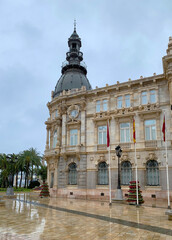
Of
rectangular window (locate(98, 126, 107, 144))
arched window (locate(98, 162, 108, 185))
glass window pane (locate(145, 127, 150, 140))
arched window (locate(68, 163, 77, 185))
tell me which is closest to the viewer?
glass window pane (locate(145, 127, 150, 140))

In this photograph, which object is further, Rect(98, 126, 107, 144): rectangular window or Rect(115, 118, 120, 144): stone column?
Rect(98, 126, 107, 144): rectangular window

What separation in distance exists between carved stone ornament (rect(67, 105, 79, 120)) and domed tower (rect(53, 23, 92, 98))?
508cm

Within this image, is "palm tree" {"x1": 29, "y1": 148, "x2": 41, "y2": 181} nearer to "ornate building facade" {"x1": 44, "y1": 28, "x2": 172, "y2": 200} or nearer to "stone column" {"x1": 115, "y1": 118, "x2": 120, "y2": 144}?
"ornate building facade" {"x1": 44, "y1": 28, "x2": 172, "y2": 200}

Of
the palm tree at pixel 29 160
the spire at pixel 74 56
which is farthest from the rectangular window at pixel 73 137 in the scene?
the palm tree at pixel 29 160

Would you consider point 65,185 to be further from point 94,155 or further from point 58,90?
point 58,90

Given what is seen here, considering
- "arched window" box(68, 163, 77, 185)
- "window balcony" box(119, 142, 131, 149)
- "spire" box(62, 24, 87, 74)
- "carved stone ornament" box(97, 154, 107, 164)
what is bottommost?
"arched window" box(68, 163, 77, 185)

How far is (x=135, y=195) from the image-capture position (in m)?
20.0

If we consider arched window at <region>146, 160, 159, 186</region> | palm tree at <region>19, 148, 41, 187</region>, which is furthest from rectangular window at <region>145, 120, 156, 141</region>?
palm tree at <region>19, 148, 41, 187</region>

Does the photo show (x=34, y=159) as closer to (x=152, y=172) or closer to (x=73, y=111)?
(x=73, y=111)

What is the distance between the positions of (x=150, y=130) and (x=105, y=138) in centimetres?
604

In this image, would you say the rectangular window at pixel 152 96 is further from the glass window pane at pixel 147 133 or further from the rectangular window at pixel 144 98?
the glass window pane at pixel 147 133

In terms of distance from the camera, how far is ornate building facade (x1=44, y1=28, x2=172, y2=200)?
989 inches

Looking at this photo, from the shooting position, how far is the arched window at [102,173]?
27.7 m

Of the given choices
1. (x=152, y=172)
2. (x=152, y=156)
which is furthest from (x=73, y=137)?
(x=152, y=172)
